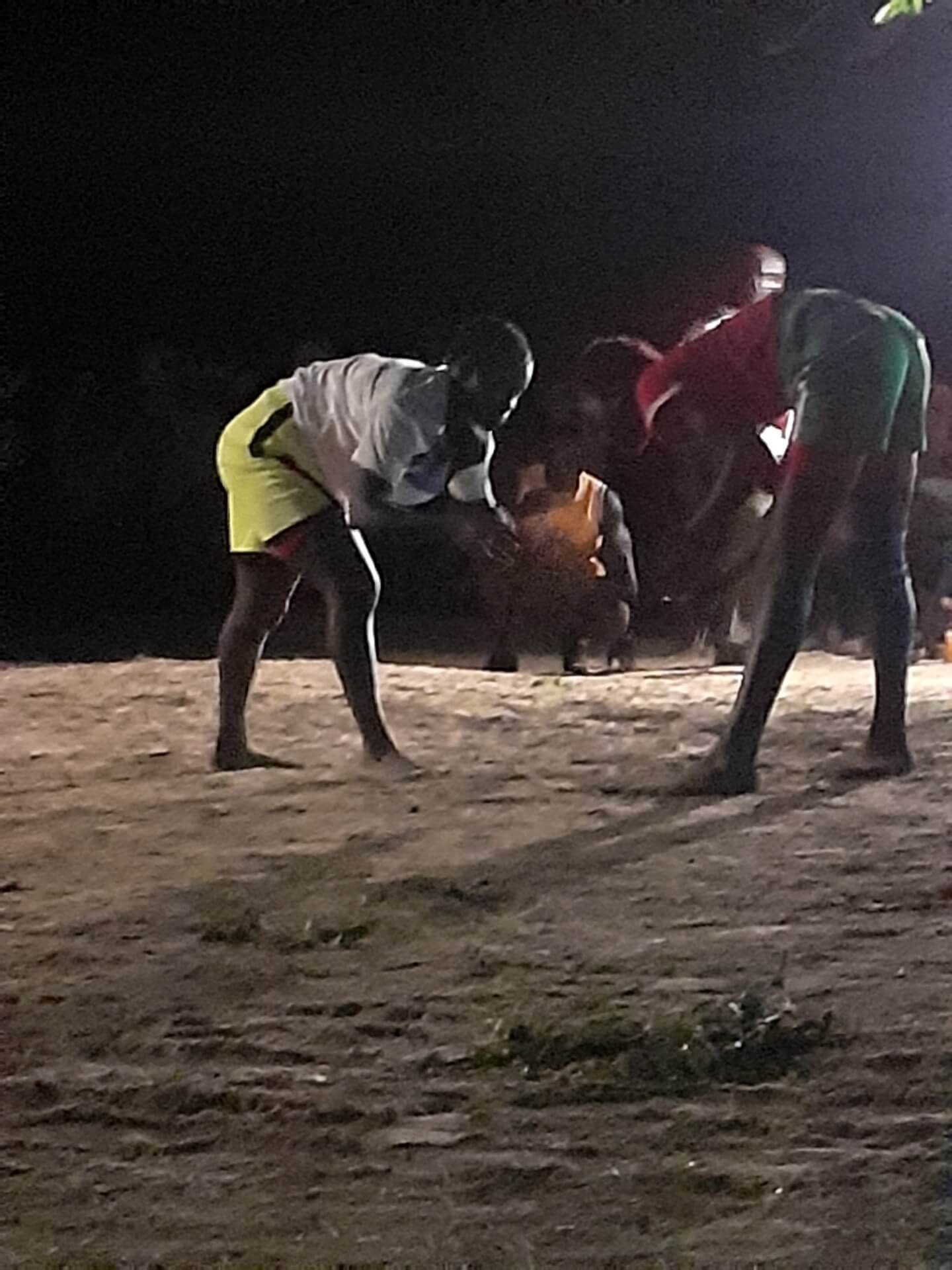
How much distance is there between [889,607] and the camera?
185 centimetres

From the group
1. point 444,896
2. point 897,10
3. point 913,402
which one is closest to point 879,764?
point 913,402

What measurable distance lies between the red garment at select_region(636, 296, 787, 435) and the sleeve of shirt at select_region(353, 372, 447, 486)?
0.24 meters

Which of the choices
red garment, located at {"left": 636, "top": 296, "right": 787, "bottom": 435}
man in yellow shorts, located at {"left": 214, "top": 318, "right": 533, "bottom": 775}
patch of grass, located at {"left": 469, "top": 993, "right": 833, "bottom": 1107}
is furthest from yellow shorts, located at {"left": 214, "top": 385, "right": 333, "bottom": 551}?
patch of grass, located at {"left": 469, "top": 993, "right": 833, "bottom": 1107}

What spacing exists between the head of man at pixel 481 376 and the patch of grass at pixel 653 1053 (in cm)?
67

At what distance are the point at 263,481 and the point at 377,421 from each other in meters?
0.14

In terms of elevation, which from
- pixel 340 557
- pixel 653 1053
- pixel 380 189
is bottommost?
pixel 653 1053

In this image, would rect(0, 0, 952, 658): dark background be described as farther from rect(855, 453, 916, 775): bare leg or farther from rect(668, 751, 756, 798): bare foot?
rect(668, 751, 756, 798): bare foot

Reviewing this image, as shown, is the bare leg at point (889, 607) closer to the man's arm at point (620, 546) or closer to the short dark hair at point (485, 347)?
the man's arm at point (620, 546)

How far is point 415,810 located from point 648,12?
928 mm

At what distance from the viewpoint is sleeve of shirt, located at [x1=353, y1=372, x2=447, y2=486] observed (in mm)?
1855

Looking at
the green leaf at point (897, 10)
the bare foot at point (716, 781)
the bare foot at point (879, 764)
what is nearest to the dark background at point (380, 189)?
the green leaf at point (897, 10)

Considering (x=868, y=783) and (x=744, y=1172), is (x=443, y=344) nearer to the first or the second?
(x=868, y=783)

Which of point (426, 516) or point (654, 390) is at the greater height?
point (654, 390)

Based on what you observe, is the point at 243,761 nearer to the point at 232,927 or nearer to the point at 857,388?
the point at 232,927
